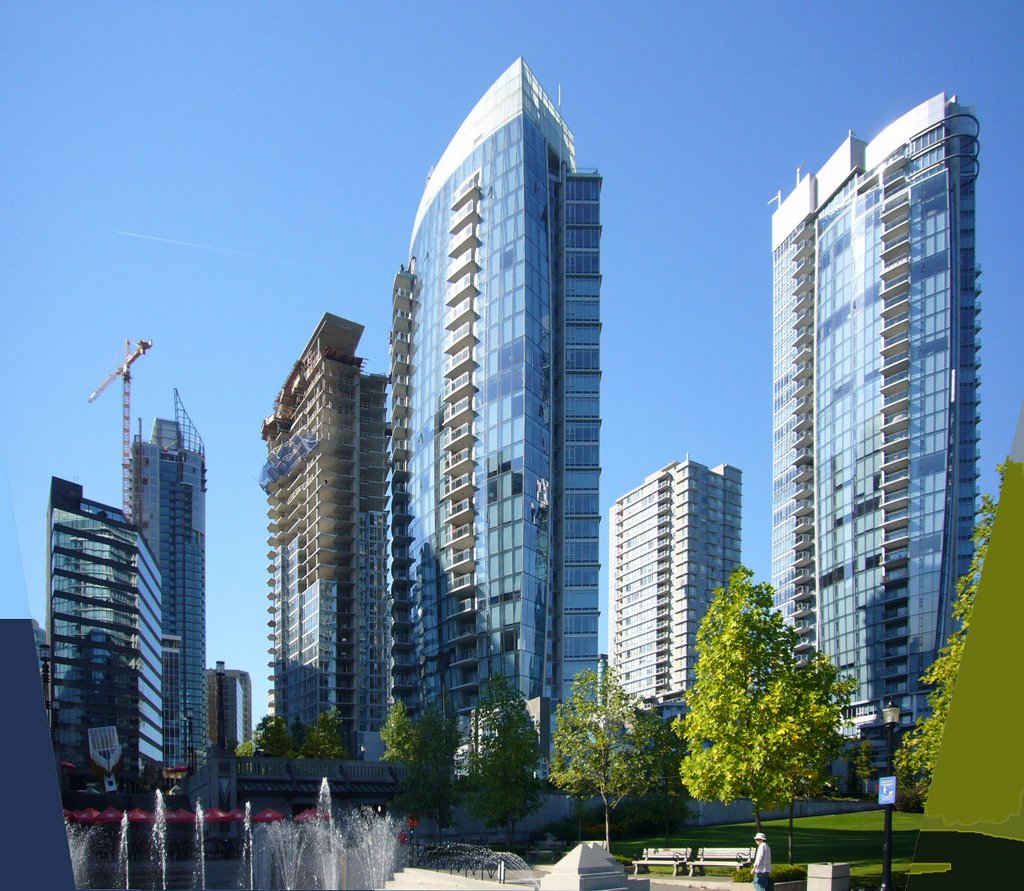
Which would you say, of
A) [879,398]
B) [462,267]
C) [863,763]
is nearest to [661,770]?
[863,763]

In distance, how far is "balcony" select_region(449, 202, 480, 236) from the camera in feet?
243

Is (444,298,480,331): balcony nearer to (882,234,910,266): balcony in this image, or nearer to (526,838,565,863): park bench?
(882,234,910,266): balcony

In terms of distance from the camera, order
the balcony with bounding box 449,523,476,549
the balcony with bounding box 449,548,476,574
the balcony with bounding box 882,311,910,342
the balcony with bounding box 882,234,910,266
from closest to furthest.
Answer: the balcony with bounding box 882,234,910,266 → the balcony with bounding box 882,311,910,342 → the balcony with bounding box 449,548,476,574 → the balcony with bounding box 449,523,476,549

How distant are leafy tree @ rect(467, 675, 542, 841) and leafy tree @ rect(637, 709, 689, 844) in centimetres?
479

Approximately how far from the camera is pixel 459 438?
7344cm

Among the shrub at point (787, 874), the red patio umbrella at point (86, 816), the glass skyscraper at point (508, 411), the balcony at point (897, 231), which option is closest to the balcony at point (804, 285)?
the balcony at point (897, 231)

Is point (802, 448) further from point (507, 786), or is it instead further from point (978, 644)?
point (978, 644)

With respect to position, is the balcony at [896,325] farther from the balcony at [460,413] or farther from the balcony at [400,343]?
the balcony at [400,343]

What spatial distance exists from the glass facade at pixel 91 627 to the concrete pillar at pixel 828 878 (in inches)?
3156

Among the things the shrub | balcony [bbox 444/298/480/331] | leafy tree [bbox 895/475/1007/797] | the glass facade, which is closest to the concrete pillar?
the shrub

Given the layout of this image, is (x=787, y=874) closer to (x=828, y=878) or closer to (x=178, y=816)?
(x=828, y=878)

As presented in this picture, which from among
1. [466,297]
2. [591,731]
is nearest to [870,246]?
[466,297]

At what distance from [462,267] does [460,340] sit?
494cm

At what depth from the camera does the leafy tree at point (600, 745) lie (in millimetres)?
44562
